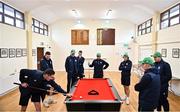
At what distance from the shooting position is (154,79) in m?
2.96

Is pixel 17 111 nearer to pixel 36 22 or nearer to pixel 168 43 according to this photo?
pixel 168 43

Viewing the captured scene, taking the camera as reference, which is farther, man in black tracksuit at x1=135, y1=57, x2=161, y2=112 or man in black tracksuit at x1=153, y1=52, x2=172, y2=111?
man in black tracksuit at x1=153, y1=52, x2=172, y2=111

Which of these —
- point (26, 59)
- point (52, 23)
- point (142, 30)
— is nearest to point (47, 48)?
point (52, 23)

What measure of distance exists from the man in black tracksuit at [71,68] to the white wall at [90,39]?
7.26 meters

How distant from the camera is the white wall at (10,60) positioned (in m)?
6.55

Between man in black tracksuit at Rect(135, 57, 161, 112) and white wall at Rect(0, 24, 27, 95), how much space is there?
508 centimetres

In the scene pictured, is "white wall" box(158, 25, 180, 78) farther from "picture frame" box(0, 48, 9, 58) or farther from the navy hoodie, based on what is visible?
"picture frame" box(0, 48, 9, 58)

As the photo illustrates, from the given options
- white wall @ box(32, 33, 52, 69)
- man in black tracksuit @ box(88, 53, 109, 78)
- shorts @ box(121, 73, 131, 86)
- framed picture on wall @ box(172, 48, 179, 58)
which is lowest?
shorts @ box(121, 73, 131, 86)

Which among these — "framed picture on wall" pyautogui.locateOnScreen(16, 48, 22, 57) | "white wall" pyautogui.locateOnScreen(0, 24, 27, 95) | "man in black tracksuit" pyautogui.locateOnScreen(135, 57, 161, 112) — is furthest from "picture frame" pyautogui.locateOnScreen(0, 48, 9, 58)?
"man in black tracksuit" pyautogui.locateOnScreen(135, 57, 161, 112)

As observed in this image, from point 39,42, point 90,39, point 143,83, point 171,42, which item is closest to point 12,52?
point 39,42

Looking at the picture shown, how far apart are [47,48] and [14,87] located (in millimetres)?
5495

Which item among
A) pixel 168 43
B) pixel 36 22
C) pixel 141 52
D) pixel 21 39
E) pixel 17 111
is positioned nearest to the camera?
pixel 17 111

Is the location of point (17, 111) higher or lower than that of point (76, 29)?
lower

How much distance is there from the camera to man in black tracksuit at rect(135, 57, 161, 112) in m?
2.95
